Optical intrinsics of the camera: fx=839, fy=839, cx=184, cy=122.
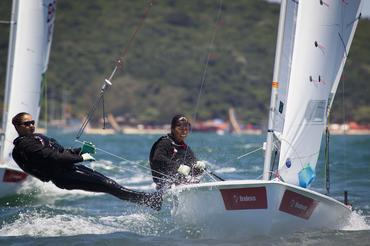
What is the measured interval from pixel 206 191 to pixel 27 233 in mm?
2255

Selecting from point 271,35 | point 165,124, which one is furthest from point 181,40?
point 165,124

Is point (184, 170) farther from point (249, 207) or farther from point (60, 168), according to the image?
point (60, 168)

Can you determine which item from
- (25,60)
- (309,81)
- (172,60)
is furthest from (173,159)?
(172,60)

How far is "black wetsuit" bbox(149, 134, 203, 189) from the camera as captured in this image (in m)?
9.32

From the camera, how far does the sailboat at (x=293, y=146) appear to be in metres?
8.45

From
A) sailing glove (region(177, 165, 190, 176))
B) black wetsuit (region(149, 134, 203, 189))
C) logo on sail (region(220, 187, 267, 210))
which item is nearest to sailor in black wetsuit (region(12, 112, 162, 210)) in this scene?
black wetsuit (region(149, 134, 203, 189))

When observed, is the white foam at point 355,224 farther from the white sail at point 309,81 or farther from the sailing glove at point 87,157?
the sailing glove at point 87,157

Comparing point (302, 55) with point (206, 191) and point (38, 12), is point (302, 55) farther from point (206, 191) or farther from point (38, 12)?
point (38, 12)

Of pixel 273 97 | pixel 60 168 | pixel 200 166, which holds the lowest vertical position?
pixel 60 168

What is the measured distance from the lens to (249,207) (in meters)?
8.43

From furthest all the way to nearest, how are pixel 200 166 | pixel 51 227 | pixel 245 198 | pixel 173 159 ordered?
pixel 51 227 → pixel 173 159 → pixel 200 166 → pixel 245 198

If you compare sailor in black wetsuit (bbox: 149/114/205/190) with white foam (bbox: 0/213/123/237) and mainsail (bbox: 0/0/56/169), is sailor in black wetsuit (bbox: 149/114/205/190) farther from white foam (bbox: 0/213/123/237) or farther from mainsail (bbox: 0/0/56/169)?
mainsail (bbox: 0/0/56/169)

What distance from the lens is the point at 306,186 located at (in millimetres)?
9117

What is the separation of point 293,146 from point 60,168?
2.52 metres
